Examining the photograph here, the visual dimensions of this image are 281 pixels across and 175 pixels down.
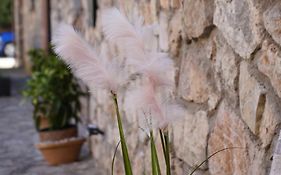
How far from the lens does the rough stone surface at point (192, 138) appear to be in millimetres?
1810

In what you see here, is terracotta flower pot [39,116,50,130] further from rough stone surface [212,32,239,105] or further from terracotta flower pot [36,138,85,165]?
rough stone surface [212,32,239,105]

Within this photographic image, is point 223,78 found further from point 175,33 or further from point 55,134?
point 55,134

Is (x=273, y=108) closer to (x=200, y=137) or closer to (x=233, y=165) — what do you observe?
(x=233, y=165)

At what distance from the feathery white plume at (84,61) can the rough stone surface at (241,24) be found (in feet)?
1.12

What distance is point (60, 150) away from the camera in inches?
146

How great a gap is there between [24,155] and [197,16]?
8.51ft

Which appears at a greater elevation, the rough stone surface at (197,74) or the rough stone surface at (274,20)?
the rough stone surface at (274,20)

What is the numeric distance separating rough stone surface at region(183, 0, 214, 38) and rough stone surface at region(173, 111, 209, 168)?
10.8 inches

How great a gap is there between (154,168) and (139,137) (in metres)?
1.15

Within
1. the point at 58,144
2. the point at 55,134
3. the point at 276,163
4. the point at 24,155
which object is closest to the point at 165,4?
the point at 276,163

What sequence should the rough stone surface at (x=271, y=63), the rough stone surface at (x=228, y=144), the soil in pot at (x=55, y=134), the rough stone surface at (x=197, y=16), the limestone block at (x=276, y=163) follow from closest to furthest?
the limestone block at (x=276, y=163), the rough stone surface at (x=271, y=63), the rough stone surface at (x=228, y=144), the rough stone surface at (x=197, y=16), the soil in pot at (x=55, y=134)

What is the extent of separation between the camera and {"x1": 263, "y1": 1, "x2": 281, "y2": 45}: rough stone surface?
4.25ft

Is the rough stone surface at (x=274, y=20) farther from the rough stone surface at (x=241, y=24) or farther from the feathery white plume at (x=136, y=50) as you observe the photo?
the feathery white plume at (x=136, y=50)

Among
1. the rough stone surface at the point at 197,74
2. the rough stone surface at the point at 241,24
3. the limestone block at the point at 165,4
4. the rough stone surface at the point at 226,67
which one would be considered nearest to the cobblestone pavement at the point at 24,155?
the limestone block at the point at 165,4
